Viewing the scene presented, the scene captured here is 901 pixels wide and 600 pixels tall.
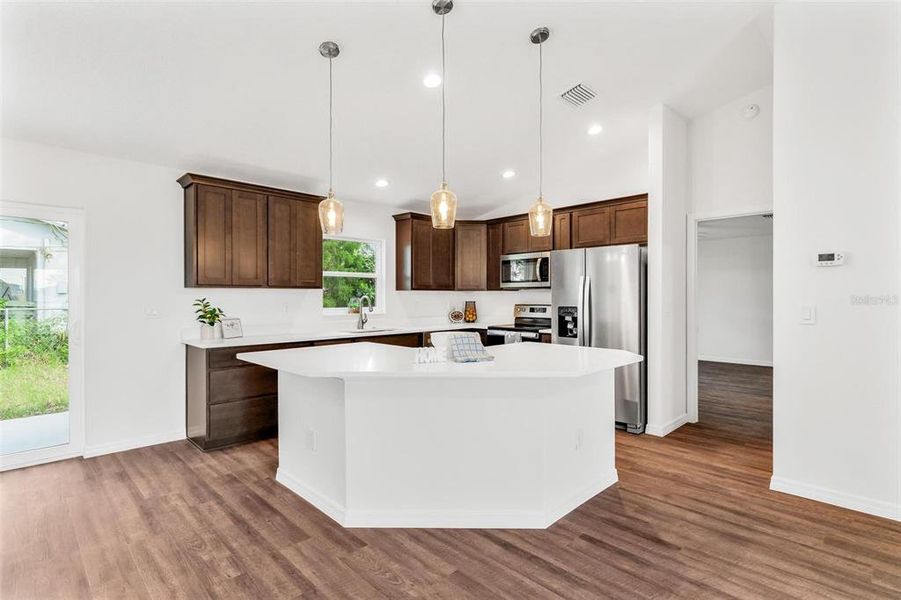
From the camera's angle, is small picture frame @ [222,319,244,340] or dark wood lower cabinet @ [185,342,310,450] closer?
dark wood lower cabinet @ [185,342,310,450]

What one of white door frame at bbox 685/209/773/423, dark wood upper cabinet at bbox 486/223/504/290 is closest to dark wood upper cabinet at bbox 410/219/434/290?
dark wood upper cabinet at bbox 486/223/504/290

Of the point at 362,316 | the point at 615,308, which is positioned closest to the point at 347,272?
the point at 362,316

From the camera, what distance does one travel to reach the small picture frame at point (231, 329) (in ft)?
14.4

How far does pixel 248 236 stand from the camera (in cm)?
443

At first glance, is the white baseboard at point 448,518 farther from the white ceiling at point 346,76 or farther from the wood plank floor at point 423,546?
the white ceiling at point 346,76

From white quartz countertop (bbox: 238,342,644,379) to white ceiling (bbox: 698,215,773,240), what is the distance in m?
4.95

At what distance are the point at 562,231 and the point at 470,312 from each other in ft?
6.08

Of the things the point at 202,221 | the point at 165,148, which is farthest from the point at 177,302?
the point at 165,148

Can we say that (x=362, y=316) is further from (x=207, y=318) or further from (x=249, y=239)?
(x=207, y=318)

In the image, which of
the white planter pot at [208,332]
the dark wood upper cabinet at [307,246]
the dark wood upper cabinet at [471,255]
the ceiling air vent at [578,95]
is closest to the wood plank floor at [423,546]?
the white planter pot at [208,332]

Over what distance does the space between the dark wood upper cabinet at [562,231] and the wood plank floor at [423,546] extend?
265cm

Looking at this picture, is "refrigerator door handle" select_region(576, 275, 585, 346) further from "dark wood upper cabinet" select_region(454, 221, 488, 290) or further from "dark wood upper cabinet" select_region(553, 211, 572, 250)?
"dark wood upper cabinet" select_region(454, 221, 488, 290)

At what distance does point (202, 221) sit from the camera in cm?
414

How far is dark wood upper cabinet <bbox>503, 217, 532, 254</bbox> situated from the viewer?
5.80 metres
